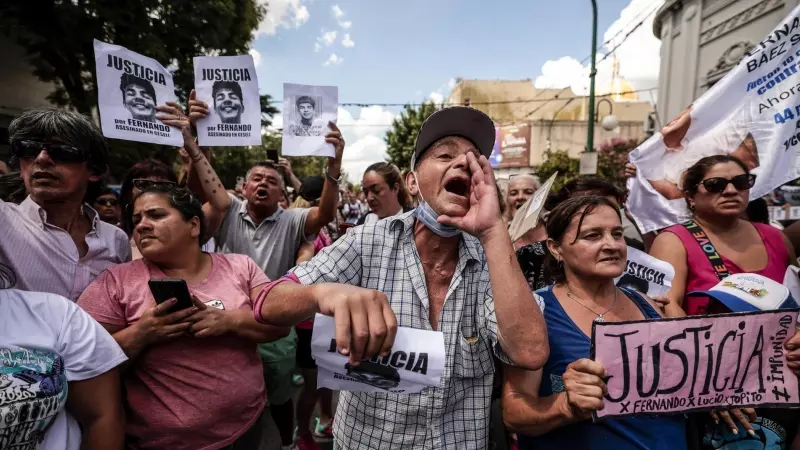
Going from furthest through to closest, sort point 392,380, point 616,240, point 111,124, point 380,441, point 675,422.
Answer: point 111,124, point 616,240, point 675,422, point 380,441, point 392,380

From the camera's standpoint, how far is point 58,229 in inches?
76.9

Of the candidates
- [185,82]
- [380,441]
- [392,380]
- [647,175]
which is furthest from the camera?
[185,82]

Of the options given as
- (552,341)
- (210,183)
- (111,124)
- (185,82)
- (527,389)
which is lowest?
(527,389)

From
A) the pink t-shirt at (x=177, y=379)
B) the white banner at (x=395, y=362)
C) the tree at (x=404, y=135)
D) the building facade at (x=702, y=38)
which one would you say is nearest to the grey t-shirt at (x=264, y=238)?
the pink t-shirt at (x=177, y=379)

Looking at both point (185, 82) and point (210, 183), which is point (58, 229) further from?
point (185, 82)

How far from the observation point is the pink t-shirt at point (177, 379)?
1.78m

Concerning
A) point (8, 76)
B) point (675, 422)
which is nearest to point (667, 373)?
point (675, 422)

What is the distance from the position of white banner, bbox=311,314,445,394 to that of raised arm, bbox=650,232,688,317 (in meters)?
1.65

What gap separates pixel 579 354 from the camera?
1.63 meters

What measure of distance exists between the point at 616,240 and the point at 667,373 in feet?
1.86

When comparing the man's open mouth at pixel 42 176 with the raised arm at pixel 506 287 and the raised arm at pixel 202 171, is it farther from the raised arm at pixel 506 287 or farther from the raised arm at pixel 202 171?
the raised arm at pixel 506 287

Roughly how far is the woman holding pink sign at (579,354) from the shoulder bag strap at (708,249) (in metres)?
0.72

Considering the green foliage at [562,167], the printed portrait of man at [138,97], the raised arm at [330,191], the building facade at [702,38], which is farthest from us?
the green foliage at [562,167]

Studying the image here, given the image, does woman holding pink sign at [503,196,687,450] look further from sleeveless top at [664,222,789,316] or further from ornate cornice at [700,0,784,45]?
ornate cornice at [700,0,784,45]
